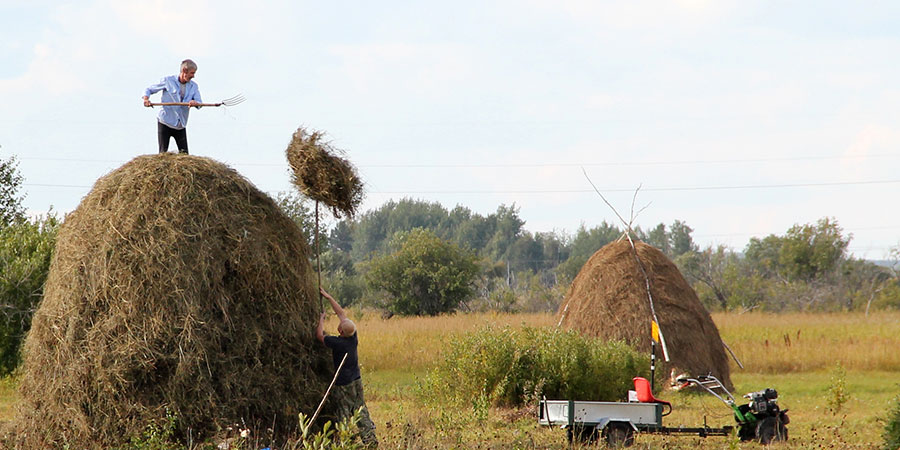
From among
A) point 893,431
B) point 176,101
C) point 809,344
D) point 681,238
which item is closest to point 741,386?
point 809,344

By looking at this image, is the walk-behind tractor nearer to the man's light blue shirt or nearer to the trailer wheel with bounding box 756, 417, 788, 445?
the trailer wheel with bounding box 756, 417, 788, 445

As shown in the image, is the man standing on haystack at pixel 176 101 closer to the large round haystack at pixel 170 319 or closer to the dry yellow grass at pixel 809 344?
the large round haystack at pixel 170 319

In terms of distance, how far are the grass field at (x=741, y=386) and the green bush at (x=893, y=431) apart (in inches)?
26.2

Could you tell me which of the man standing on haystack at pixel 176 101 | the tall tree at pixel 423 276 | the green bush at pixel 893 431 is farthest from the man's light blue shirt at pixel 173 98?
the tall tree at pixel 423 276

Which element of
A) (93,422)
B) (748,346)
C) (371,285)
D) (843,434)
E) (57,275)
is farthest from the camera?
(371,285)

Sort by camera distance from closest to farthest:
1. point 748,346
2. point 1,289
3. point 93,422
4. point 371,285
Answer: point 93,422, point 1,289, point 748,346, point 371,285

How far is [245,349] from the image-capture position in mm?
8164

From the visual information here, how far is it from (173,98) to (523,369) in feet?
20.0

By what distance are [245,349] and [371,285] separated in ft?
92.2

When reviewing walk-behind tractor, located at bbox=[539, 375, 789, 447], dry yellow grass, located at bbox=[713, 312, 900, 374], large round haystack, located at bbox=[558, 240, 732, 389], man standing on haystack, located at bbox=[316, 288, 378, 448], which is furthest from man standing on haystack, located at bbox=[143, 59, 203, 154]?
dry yellow grass, located at bbox=[713, 312, 900, 374]

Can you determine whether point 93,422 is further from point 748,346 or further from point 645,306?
point 748,346

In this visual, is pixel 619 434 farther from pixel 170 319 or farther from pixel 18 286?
pixel 18 286

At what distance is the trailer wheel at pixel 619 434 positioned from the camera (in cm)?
943

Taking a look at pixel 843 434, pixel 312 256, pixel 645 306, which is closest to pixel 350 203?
pixel 312 256
